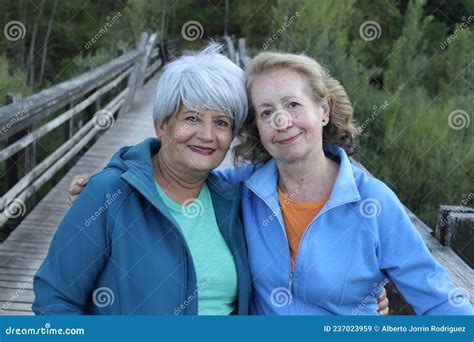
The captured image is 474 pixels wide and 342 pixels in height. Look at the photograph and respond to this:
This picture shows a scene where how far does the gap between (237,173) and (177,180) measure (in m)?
0.26

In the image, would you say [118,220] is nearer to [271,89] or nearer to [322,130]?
[271,89]

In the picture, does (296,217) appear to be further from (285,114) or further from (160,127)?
(160,127)

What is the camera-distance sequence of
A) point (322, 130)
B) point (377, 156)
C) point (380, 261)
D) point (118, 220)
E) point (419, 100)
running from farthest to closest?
point (419, 100), point (377, 156), point (322, 130), point (380, 261), point (118, 220)

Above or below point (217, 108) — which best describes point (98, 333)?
below

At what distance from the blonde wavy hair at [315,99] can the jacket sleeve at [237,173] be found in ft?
0.09

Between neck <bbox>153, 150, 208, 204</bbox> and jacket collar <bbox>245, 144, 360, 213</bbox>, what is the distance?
6.0 inches

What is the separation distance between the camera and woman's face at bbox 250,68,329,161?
1818 millimetres

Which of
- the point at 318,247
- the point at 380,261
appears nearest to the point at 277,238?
the point at 318,247

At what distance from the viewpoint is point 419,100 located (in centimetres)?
888

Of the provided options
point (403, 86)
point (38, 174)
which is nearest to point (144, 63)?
point (403, 86)

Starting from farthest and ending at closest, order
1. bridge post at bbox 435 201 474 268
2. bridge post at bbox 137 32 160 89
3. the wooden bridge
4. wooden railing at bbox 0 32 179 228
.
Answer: bridge post at bbox 137 32 160 89 → wooden railing at bbox 0 32 179 228 → the wooden bridge → bridge post at bbox 435 201 474 268

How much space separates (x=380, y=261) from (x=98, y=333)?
2.26ft

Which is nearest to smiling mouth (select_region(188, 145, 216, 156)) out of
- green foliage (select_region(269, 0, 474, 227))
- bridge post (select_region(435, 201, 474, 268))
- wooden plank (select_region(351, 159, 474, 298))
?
wooden plank (select_region(351, 159, 474, 298))

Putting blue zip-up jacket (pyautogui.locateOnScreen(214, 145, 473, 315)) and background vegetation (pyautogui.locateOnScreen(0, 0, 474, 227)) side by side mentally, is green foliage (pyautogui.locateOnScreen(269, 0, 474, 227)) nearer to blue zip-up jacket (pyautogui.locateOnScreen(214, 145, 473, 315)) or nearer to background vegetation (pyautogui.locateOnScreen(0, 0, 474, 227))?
background vegetation (pyautogui.locateOnScreen(0, 0, 474, 227))
